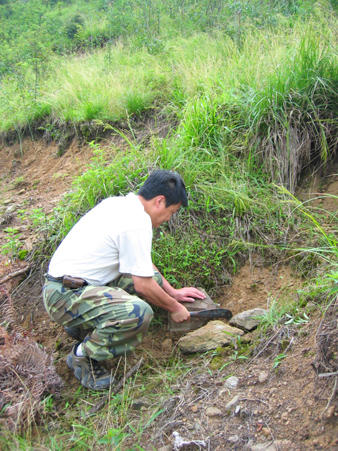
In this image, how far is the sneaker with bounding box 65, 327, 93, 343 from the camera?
282 centimetres

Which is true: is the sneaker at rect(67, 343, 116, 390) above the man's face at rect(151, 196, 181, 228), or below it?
below

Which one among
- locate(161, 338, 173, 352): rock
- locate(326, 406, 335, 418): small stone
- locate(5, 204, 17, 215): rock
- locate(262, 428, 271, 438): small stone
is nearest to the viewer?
locate(326, 406, 335, 418): small stone

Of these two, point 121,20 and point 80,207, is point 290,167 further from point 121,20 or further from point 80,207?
point 121,20

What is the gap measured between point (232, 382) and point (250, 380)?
0.11 metres

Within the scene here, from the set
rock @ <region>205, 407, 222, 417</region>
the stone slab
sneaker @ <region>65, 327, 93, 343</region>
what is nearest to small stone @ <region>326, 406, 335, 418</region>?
rock @ <region>205, 407, 222, 417</region>

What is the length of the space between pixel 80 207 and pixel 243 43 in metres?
3.66

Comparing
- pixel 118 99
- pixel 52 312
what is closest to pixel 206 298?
pixel 52 312

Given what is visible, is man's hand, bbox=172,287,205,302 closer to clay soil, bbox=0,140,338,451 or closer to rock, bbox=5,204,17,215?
clay soil, bbox=0,140,338,451

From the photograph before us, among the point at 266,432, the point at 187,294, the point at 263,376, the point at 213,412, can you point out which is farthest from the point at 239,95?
the point at 266,432

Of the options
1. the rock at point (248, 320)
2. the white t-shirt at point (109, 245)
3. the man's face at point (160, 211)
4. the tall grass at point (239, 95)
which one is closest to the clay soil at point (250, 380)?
the rock at point (248, 320)

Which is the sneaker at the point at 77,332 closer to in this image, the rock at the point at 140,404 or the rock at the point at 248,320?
the rock at the point at 140,404

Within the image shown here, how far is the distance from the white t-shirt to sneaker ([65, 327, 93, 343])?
451 millimetres

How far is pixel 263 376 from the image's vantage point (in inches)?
82.9

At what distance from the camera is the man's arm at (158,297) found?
2.48 meters
